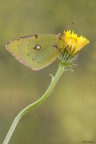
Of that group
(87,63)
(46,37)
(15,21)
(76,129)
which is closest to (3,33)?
(15,21)

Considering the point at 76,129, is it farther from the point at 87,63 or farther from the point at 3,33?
the point at 3,33

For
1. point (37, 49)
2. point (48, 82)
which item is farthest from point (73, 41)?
point (48, 82)

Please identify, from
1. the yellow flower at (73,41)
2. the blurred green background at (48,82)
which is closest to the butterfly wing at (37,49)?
the yellow flower at (73,41)

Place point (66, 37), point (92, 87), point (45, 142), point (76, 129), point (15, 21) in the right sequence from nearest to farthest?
point (66, 37), point (45, 142), point (76, 129), point (92, 87), point (15, 21)

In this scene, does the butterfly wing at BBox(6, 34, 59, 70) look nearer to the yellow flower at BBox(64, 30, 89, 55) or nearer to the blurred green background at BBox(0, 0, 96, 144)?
the yellow flower at BBox(64, 30, 89, 55)

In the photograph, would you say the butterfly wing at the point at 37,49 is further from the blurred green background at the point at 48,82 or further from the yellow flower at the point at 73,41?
the blurred green background at the point at 48,82

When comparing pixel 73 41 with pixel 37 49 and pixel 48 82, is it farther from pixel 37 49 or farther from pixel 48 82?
pixel 48 82
